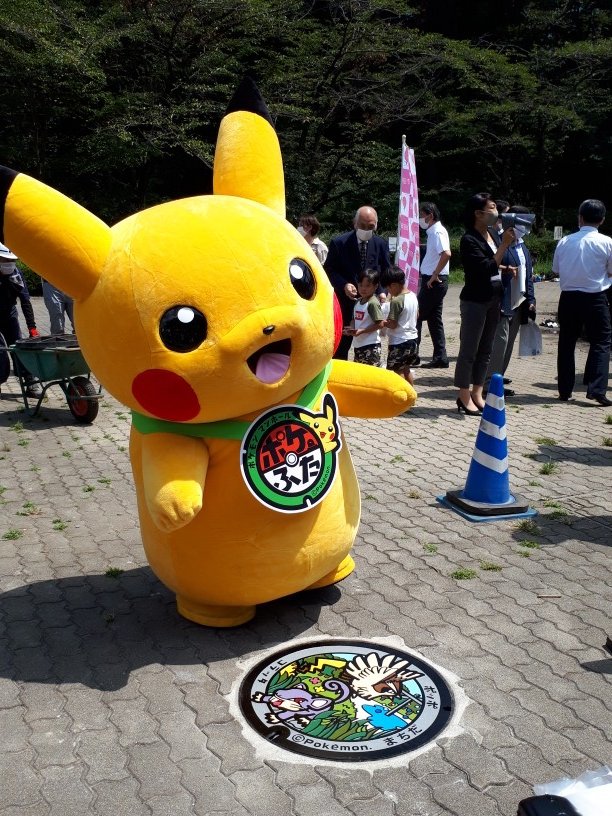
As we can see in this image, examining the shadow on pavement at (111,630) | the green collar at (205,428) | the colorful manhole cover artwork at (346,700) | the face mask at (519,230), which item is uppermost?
the face mask at (519,230)

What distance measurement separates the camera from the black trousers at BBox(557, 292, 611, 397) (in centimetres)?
909

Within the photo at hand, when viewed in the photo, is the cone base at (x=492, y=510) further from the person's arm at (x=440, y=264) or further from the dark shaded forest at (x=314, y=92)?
the dark shaded forest at (x=314, y=92)

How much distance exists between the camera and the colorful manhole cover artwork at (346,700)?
340 centimetres

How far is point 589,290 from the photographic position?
29.8 ft

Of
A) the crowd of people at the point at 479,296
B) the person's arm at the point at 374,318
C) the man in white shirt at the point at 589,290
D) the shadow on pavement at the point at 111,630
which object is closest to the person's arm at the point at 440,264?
the crowd of people at the point at 479,296

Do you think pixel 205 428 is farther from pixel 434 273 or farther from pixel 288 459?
pixel 434 273

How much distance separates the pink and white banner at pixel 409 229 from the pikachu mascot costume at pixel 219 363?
644 centimetres

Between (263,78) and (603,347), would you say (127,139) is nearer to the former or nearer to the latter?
(263,78)

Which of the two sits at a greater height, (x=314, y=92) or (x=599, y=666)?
(x=314, y=92)

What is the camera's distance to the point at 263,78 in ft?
74.8

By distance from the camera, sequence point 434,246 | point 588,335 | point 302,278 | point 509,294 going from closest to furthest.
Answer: point 302,278
point 509,294
point 588,335
point 434,246

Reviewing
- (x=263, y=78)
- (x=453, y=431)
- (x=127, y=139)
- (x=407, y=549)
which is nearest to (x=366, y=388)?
(x=407, y=549)

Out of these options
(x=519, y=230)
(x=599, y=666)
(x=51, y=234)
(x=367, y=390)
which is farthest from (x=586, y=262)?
(x=51, y=234)

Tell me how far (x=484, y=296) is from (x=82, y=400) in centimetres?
432
